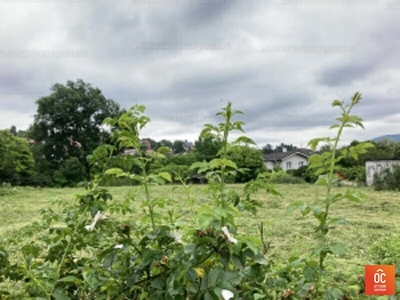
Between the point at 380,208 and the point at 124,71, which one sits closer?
the point at 124,71

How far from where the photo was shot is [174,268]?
0.58 m

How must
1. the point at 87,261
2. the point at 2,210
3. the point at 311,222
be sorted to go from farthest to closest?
the point at 2,210 → the point at 311,222 → the point at 87,261

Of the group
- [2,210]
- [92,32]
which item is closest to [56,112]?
[2,210]

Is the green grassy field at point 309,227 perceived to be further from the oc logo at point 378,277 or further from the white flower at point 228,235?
the white flower at point 228,235

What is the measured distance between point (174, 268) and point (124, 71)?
2385mm

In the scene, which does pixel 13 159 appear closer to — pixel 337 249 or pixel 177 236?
pixel 177 236

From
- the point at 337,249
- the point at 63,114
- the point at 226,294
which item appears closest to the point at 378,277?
the point at 337,249

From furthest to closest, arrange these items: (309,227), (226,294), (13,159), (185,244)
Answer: (13,159), (309,227), (185,244), (226,294)

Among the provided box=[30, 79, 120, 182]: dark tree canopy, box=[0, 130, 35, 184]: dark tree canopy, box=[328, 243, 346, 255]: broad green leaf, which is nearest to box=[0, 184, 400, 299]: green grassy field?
box=[328, 243, 346, 255]: broad green leaf

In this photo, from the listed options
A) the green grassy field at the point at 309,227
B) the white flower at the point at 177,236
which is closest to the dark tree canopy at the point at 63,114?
the green grassy field at the point at 309,227

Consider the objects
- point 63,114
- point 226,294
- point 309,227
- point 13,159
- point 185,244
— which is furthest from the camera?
point 63,114

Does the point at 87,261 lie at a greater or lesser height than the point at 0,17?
lesser

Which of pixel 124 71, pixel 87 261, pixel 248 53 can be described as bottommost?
pixel 87 261

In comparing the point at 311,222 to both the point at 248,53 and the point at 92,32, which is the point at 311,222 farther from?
the point at 92,32
